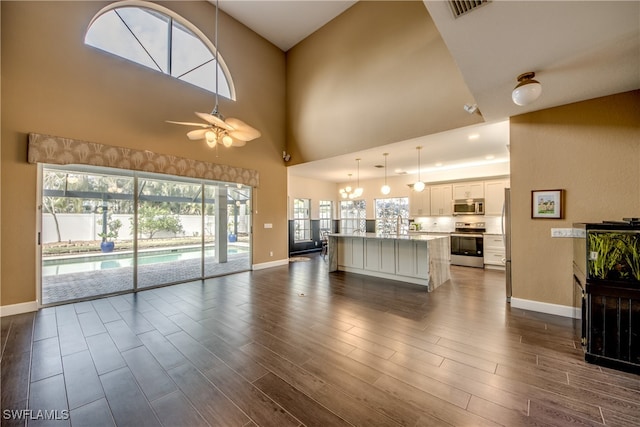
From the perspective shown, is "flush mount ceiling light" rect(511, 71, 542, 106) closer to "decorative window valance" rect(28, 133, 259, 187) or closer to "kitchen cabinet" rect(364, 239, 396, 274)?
"kitchen cabinet" rect(364, 239, 396, 274)

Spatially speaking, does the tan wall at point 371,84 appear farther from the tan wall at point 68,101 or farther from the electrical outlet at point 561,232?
the electrical outlet at point 561,232

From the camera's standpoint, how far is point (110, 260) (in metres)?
4.50

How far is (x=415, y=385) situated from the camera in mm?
1862

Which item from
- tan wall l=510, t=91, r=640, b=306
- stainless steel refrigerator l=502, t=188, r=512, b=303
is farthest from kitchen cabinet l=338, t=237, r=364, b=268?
tan wall l=510, t=91, r=640, b=306

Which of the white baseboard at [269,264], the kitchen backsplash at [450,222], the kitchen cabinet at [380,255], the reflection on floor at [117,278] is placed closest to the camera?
the reflection on floor at [117,278]

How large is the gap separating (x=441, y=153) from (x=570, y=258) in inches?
129

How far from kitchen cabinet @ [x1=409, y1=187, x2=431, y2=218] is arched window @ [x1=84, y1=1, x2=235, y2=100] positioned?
19.5 ft

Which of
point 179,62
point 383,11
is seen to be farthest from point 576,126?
point 179,62

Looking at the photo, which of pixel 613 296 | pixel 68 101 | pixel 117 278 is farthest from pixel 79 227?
pixel 613 296

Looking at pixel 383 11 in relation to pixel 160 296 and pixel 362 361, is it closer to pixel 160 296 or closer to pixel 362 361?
pixel 362 361

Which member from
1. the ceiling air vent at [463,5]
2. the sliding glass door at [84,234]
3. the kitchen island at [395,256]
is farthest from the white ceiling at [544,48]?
the sliding glass door at [84,234]

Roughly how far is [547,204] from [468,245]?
3.49 meters

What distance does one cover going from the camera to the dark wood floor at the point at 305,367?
5.27 ft

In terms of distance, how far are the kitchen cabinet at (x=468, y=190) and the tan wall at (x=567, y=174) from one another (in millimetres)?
3381
